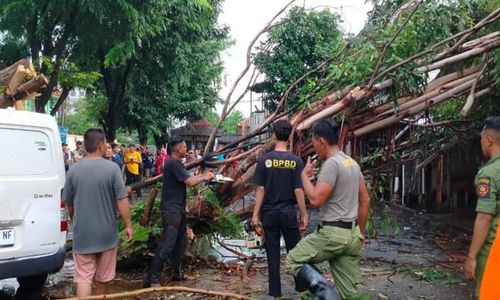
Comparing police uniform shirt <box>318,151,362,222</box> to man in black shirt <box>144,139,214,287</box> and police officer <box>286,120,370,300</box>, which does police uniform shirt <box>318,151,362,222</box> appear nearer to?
police officer <box>286,120,370,300</box>

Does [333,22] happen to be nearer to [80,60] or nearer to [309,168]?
[309,168]

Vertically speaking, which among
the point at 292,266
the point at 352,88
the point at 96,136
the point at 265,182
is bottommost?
the point at 292,266

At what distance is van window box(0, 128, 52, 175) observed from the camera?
521cm

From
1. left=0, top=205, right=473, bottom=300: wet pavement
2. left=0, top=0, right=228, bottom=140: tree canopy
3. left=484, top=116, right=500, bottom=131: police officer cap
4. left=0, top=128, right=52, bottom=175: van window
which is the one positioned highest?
left=0, top=0, right=228, bottom=140: tree canopy

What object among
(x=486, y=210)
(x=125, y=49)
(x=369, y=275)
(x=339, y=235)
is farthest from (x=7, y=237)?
(x=125, y=49)

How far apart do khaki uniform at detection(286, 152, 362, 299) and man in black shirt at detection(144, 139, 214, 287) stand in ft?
6.68

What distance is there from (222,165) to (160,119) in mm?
19355

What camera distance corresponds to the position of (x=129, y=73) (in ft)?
68.6

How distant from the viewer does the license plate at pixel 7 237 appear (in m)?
5.08

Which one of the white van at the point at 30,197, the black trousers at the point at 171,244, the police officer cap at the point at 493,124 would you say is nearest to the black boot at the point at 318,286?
the police officer cap at the point at 493,124

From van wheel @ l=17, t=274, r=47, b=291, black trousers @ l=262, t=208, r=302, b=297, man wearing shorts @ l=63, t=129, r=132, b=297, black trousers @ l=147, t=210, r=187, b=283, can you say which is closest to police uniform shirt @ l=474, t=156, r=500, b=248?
black trousers @ l=262, t=208, r=302, b=297

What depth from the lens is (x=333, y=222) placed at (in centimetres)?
438

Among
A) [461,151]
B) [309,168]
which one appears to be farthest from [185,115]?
[309,168]

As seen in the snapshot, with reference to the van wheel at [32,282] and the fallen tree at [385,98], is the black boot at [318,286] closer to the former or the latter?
the fallen tree at [385,98]
